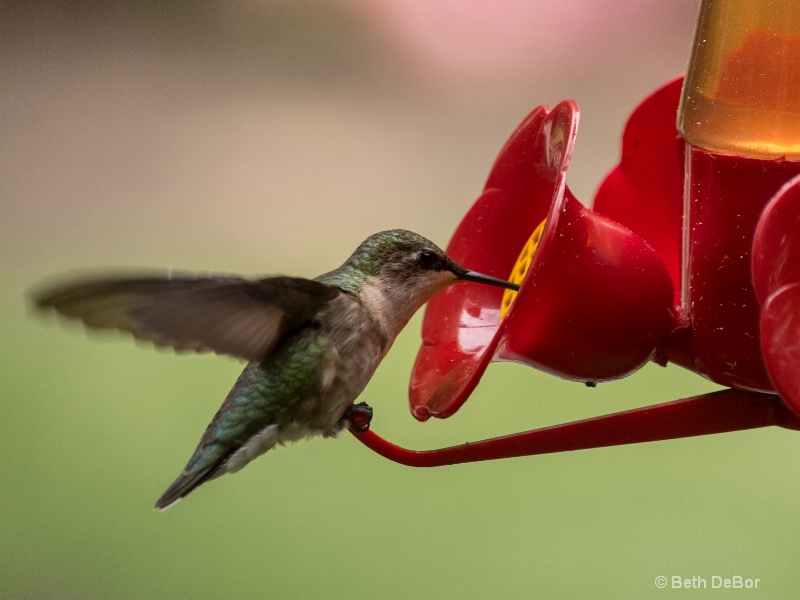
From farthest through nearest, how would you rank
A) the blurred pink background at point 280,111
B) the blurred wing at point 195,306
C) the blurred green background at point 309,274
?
the blurred pink background at point 280,111 → the blurred green background at point 309,274 → the blurred wing at point 195,306

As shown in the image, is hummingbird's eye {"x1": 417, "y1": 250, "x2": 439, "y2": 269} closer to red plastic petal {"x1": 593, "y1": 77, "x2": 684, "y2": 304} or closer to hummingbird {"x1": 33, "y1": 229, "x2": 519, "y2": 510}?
hummingbird {"x1": 33, "y1": 229, "x2": 519, "y2": 510}

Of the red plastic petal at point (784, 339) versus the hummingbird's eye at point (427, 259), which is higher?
the hummingbird's eye at point (427, 259)

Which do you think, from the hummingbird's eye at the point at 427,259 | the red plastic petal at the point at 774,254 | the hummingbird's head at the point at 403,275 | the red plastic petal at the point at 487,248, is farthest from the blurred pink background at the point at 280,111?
the red plastic petal at the point at 774,254

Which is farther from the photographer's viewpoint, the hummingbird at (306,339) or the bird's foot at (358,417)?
the bird's foot at (358,417)

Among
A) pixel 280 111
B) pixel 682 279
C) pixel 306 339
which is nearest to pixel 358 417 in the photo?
pixel 306 339

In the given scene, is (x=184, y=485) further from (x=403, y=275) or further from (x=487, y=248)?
(x=487, y=248)

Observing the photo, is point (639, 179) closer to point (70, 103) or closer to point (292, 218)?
point (292, 218)

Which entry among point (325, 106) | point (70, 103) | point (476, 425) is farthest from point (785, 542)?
point (70, 103)

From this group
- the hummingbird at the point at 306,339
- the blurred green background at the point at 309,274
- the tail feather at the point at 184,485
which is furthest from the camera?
the blurred green background at the point at 309,274

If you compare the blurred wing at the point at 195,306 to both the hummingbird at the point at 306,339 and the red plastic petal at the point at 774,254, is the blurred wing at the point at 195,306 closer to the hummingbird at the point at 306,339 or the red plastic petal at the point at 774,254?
the hummingbird at the point at 306,339
